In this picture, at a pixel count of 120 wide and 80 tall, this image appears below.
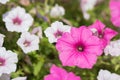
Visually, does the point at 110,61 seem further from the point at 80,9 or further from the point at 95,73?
the point at 80,9

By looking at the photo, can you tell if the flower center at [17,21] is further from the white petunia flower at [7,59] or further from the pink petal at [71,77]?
the pink petal at [71,77]

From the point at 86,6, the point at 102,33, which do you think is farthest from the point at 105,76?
the point at 86,6

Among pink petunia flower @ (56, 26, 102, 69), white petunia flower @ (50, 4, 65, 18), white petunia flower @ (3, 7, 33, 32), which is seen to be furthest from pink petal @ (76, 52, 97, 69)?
white petunia flower @ (50, 4, 65, 18)

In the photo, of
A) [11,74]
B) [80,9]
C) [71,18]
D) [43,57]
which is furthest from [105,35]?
[80,9]

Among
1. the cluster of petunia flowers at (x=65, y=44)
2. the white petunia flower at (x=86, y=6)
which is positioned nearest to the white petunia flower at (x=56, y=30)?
the cluster of petunia flowers at (x=65, y=44)

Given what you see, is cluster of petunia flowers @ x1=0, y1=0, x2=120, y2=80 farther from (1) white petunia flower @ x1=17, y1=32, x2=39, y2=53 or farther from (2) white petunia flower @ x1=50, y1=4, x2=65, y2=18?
(2) white petunia flower @ x1=50, y1=4, x2=65, y2=18

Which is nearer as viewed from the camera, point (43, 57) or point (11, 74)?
point (11, 74)

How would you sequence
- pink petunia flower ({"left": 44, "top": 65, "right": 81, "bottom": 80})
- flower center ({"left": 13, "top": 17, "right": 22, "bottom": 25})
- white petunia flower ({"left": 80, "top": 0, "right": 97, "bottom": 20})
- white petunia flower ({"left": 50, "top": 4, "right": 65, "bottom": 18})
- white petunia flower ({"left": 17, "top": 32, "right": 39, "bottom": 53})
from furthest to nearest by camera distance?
white petunia flower ({"left": 80, "top": 0, "right": 97, "bottom": 20})
white petunia flower ({"left": 50, "top": 4, "right": 65, "bottom": 18})
flower center ({"left": 13, "top": 17, "right": 22, "bottom": 25})
white petunia flower ({"left": 17, "top": 32, "right": 39, "bottom": 53})
pink petunia flower ({"left": 44, "top": 65, "right": 81, "bottom": 80})
